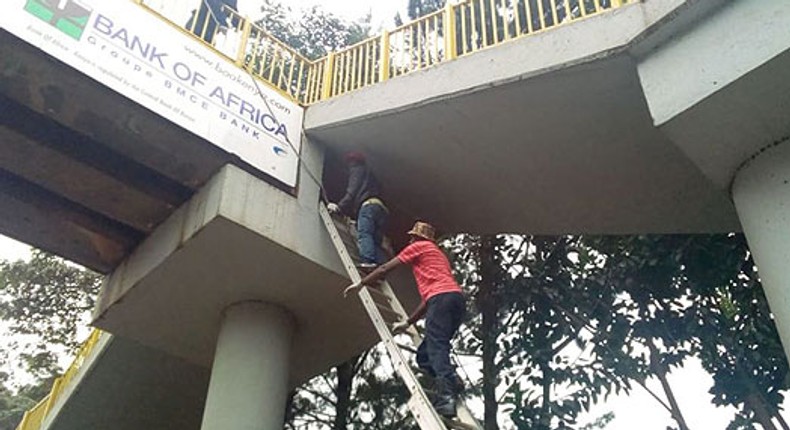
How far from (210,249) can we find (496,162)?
3.21 metres

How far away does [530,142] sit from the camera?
7027 mm

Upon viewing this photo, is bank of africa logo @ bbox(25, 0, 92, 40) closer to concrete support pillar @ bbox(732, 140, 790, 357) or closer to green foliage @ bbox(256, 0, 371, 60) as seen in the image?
concrete support pillar @ bbox(732, 140, 790, 357)

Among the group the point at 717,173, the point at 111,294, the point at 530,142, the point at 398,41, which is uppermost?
the point at 398,41

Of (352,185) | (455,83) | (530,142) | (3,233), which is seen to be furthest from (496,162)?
(3,233)

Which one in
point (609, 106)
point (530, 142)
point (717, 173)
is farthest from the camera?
point (530, 142)

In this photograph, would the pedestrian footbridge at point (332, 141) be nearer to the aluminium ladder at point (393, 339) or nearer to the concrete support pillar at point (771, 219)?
the concrete support pillar at point (771, 219)

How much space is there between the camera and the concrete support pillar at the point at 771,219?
4.97m

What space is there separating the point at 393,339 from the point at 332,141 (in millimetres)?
3347

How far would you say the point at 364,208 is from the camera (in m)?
7.56

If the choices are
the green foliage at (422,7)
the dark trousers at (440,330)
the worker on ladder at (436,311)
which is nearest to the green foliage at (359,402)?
the green foliage at (422,7)

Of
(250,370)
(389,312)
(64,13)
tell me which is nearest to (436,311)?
(389,312)

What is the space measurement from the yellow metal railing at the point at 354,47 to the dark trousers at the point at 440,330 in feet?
8.86

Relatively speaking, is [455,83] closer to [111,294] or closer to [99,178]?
[99,178]

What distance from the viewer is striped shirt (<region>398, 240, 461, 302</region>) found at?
18.9 ft
